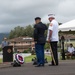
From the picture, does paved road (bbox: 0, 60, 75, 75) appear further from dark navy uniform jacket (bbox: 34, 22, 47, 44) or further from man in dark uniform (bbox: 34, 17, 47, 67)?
dark navy uniform jacket (bbox: 34, 22, 47, 44)

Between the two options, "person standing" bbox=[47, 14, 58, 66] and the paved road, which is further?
"person standing" bbox=[47, 14, 58, 66]

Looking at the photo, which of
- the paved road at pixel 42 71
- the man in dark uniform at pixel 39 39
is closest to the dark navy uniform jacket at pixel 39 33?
the man in dark uniform at pixel 39 39

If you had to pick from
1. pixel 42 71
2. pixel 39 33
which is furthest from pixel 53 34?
pixel 42 71

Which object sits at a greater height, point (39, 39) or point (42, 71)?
point (39, 39)

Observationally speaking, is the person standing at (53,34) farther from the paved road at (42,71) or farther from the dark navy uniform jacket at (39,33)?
the paved road at (42,71)

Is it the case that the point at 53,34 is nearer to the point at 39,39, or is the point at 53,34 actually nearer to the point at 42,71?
the point at 39,39

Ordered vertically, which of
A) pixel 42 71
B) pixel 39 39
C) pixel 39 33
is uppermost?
pixel 39 33

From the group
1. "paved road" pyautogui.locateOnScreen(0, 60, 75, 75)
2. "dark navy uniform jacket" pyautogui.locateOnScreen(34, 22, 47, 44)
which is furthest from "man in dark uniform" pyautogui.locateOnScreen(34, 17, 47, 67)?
"paved road" pyautogui.locateOnScreen(0, 60, 75, 75)

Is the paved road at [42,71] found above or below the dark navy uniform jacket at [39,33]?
below

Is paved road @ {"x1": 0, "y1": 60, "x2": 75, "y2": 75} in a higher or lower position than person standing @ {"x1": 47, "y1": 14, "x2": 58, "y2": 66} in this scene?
lower

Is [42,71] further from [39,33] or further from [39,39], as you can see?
[39,33]

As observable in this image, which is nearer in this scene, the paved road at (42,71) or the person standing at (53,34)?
the paved road at (42,71)

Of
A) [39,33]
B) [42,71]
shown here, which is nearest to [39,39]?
[39,33]

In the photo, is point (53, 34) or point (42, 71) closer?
point (42, 71)
